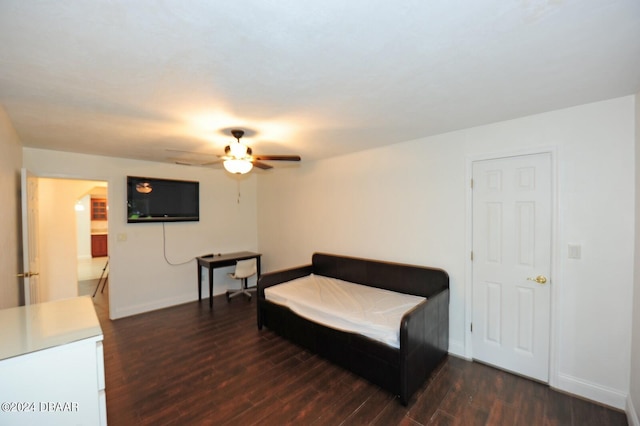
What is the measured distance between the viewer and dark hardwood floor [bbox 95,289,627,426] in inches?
79.0

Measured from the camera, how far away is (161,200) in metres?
4.41

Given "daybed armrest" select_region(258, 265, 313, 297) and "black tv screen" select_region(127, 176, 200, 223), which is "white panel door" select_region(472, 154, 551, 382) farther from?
"black tv screen" select_region(127, 176, 200, 223)

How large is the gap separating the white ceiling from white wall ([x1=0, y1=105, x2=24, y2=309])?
23 cm

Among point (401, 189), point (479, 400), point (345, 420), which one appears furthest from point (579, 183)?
point (345, 420)

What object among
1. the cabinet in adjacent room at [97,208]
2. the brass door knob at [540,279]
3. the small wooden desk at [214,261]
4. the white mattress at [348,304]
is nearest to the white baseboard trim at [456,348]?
the white mattress at [348,304]

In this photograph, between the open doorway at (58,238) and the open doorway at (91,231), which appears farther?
the open doorway at (91,231)

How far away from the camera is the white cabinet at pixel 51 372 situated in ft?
4.03

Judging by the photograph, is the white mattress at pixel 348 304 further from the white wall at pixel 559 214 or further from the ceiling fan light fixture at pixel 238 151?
the ceiling fan light fixture at pixel 238 151

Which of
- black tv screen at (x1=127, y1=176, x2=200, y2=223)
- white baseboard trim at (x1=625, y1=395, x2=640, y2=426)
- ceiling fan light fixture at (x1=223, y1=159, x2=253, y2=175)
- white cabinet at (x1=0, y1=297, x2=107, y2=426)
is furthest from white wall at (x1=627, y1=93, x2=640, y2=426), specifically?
black tv screen at (x1=127, y1=176, x2=200, y2=223)

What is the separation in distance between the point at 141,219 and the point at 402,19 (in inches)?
179

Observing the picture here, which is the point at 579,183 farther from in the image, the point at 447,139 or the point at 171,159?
the point at 171,159

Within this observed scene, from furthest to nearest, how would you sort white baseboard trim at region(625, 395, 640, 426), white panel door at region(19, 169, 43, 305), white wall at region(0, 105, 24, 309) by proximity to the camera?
white panel door at region(19, 169, 43, 305) < white wall at region(0, 105, 24, 309) < white baseboard trim at region(625, 395, 640, 426)

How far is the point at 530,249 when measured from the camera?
2482mm

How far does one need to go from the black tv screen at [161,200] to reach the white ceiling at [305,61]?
1.67 m
